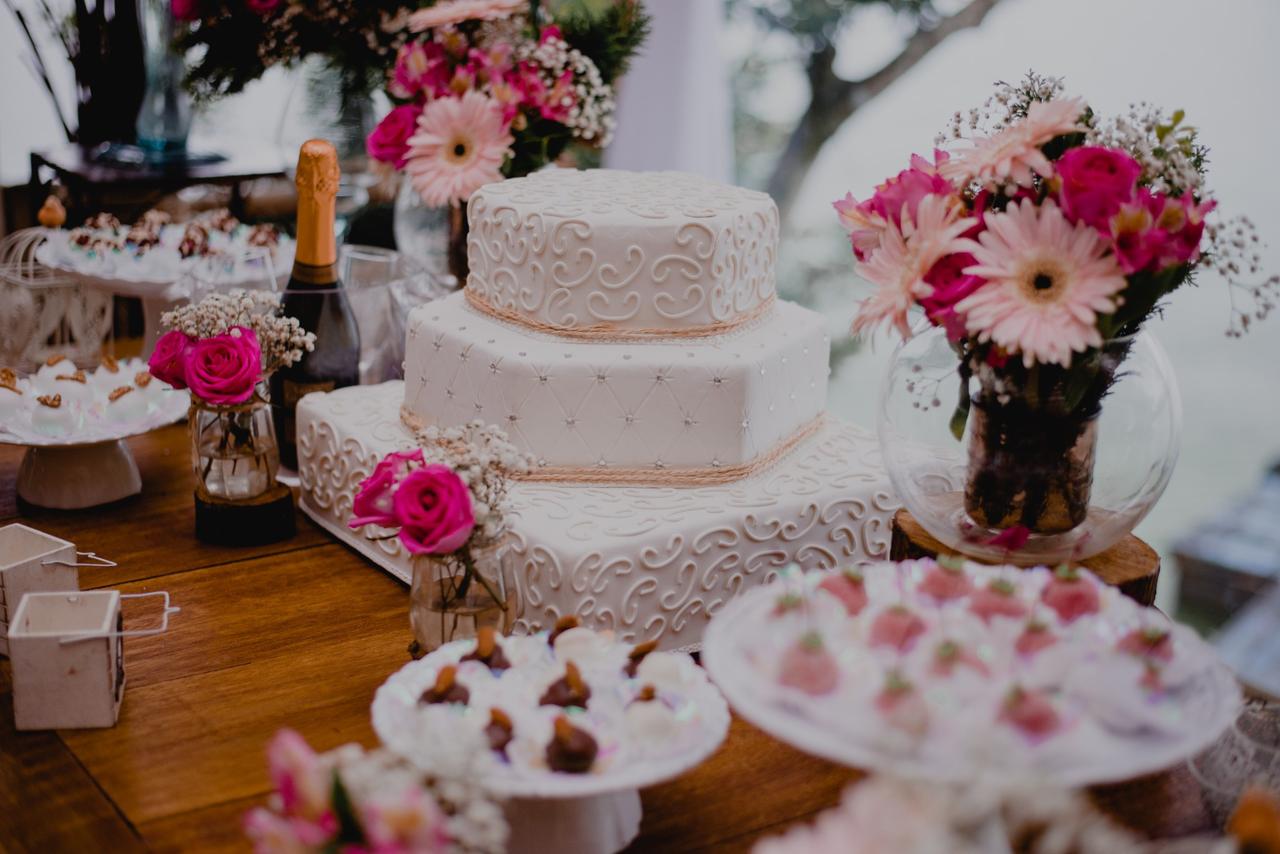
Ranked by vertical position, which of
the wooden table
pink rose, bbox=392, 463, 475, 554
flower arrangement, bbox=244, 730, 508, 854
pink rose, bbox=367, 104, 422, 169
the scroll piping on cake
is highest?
pink rose, bbox=367, 104, 422, 169

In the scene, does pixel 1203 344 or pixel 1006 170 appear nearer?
pixel 1006 170

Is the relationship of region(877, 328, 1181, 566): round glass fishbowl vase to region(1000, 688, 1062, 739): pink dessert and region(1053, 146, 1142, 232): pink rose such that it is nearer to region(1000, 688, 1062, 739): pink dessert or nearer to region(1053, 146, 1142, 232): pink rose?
region(1053, 146, 1142, 232): pink rose

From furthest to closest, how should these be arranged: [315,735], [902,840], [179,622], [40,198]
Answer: [40,198]
[179,622]
[315,735]
[902,840]

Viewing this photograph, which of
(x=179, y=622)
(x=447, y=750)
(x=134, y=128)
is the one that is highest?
(x=134, y=128)

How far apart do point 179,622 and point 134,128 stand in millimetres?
1531

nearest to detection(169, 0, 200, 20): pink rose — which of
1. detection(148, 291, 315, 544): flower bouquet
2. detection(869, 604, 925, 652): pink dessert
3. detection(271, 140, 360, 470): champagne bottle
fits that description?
detection(271, 140, 360, 470): champagne bottle

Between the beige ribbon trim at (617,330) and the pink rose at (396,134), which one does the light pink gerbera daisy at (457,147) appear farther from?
the beige ribbon trim at (617,330)

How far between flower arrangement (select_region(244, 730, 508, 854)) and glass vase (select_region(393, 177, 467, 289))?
1567 mm

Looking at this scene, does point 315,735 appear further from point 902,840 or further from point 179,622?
point 902,840

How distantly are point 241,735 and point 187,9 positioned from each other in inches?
63.2

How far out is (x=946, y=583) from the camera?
49.2 inches

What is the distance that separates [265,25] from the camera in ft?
8.45

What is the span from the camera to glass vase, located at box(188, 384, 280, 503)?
199cm

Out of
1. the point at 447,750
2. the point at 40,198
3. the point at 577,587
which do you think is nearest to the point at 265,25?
the point at 40,198
